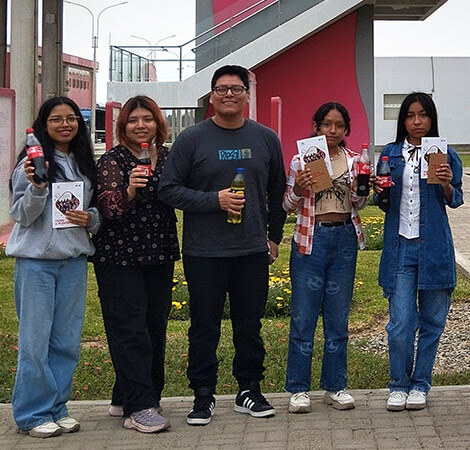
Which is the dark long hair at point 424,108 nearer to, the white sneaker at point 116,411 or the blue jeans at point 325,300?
the blue jeans at point 325,300

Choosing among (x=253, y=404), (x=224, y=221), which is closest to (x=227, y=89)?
(x=224, y=221)

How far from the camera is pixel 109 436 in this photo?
6.17 m

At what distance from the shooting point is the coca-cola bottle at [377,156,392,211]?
6316 mm

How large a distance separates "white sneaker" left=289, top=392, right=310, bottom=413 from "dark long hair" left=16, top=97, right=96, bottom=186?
6.38ft

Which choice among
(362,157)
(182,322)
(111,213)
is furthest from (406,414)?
(182,322)

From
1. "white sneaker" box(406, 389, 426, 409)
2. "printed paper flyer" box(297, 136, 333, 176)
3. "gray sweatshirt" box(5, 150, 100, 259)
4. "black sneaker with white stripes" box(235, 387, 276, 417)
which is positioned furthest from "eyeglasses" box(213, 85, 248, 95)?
"white sneaker" box(406, 389, 426, 409)

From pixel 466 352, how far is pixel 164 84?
1970 centimetres

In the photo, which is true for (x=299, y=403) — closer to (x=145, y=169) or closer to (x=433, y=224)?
(x=433, y=224)

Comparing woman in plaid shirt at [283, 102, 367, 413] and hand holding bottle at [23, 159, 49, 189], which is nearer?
hand holding bottle at [23, 159, 49, 189]

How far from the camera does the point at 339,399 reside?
6.59 meters

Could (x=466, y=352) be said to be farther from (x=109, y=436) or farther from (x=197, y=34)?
(x=197, y=34)

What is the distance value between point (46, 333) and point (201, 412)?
3.70 feet

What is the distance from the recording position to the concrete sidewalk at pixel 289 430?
19.5 ft

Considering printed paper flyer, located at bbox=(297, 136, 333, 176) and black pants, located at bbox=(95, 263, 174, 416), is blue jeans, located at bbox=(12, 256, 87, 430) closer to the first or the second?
black pants, located at bbox=(95, 263, 174, 416)
